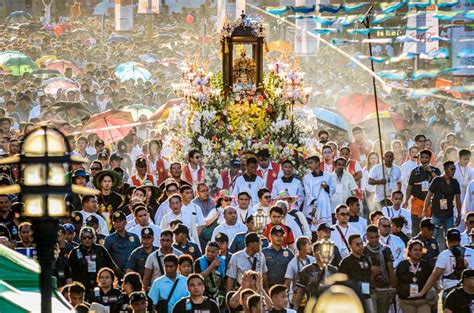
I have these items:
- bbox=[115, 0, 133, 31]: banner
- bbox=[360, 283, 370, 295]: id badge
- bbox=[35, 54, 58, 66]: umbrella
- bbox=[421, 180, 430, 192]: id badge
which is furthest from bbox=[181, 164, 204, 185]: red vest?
Answer: bbox=[35, 54, 58, 66]: umbrella

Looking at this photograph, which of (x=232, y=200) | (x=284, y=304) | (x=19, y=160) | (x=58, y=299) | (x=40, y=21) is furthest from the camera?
(x=40, y=21)

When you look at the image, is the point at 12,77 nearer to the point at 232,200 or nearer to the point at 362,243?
the point at 232,200

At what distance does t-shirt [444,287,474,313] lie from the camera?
56.5 feet

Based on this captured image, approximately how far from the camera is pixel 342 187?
23.2m

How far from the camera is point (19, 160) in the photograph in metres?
11.0

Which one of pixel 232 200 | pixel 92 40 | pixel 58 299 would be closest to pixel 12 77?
pixel 92 40

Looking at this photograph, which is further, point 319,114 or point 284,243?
point 319,114

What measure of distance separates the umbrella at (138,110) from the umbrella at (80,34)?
84.9ft

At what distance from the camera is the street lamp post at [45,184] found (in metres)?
10.9

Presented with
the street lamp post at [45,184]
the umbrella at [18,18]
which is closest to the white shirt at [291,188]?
the street lamp post at [45,184]

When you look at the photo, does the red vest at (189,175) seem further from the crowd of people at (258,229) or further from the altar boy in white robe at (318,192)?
the altar boy in white robe at (318,192)

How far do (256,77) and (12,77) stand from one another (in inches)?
668

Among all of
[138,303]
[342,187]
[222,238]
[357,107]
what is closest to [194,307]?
[138,303]

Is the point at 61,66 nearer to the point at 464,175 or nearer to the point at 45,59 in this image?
the point at 45,59
